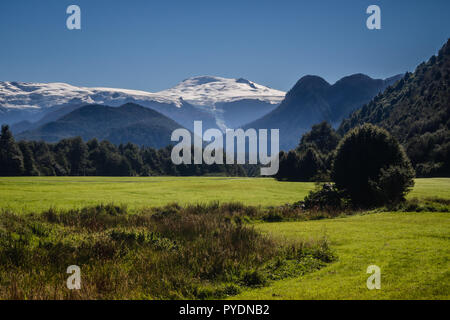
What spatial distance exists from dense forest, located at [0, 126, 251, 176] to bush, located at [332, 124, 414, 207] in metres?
117

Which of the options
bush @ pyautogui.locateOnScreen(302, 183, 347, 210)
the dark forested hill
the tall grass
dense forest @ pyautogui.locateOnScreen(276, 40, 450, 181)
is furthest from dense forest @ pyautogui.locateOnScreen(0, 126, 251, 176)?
the tall grass

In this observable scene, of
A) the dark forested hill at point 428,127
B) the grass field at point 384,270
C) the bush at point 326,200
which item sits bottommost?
the bush at point 326,200

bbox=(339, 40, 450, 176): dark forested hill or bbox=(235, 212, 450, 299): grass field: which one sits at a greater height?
bbox=(339, 40, 450, 176): dark forested hill

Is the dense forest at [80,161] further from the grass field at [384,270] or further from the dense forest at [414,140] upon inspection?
the grass field at [384,270]

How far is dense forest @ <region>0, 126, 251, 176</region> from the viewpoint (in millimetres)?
125188

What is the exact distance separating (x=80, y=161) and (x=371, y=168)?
144675 mm

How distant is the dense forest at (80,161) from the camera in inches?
4929

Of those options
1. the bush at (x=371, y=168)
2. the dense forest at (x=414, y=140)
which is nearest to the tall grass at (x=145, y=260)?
the bush at (x=371, y=168)

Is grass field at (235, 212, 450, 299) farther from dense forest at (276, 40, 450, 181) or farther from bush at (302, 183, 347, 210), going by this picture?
dense forest at (276, 40, 450, 181)

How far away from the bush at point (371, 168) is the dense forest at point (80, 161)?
117m

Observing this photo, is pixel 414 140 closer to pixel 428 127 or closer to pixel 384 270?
pixel 428 127

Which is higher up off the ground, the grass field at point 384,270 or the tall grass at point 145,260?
the grass field at point 384,270

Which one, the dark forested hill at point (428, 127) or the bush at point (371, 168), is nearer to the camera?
the bush at point (371, 168)
